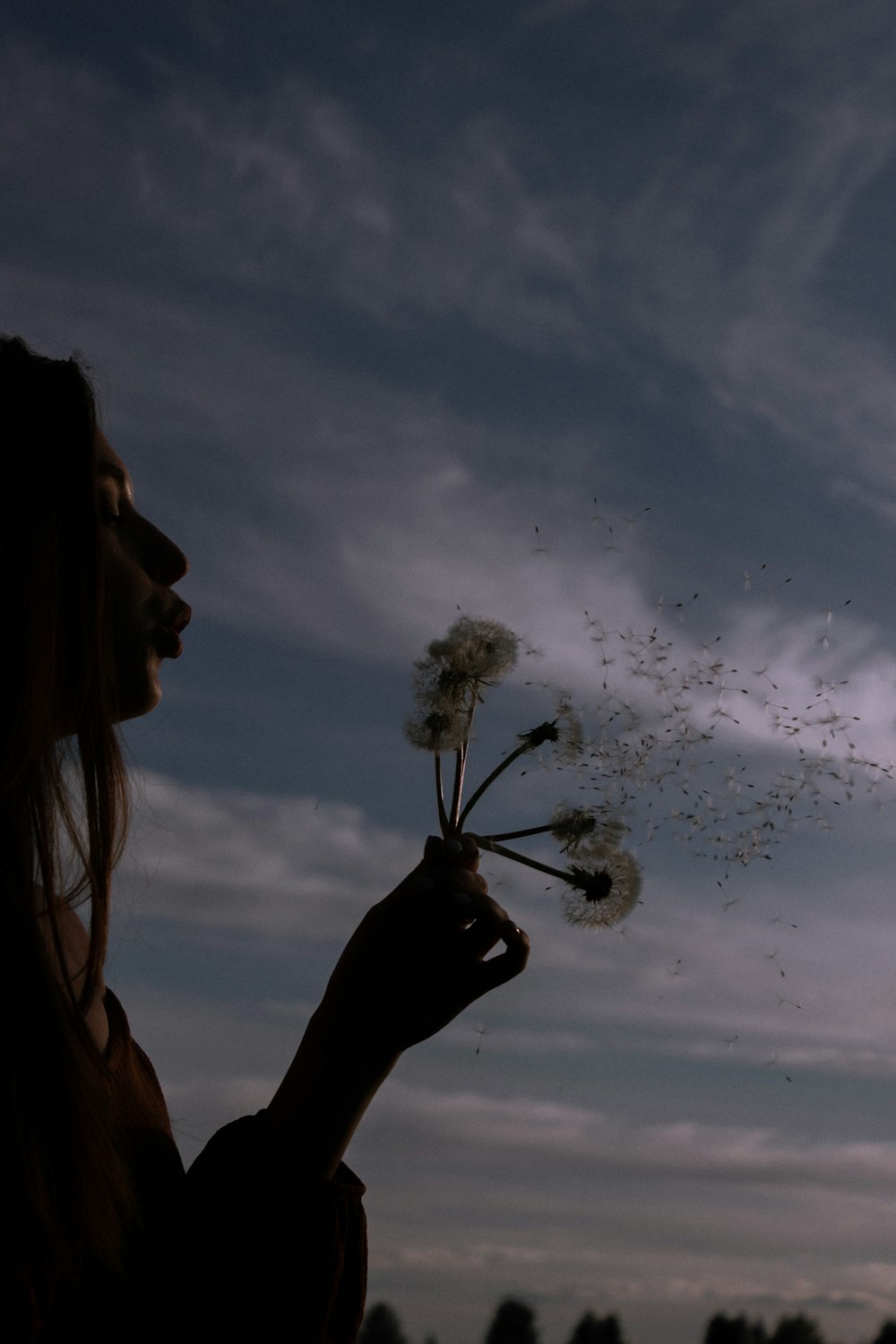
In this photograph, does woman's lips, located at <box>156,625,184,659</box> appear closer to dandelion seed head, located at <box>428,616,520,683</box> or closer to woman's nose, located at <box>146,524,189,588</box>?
woman's nose, located at <box>146,524,189,588</box>

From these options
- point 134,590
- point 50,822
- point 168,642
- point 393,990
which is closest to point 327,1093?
point 393,990

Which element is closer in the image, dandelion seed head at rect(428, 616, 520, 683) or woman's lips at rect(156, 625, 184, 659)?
woman's lips at rect(156, 625, 184, 659)

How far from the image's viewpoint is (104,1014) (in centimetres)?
215

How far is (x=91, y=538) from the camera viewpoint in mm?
1935

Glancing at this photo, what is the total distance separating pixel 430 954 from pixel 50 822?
724 millimetres

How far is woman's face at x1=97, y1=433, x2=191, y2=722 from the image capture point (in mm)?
2027

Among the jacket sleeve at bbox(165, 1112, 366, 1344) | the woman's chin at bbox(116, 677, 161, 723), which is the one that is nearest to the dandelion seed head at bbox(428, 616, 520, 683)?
the woman's chin at bbox(116, 677, 161, 723)

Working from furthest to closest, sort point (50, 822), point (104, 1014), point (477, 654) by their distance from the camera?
point (477, 654) < point (104, 1014) < point (50, 822)

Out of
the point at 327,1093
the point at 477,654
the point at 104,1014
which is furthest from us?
the point at 477,654

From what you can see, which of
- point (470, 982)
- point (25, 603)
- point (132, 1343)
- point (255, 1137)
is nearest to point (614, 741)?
point (470, 982)

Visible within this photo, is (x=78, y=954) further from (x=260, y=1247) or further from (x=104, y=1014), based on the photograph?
(x=260, y=1247)

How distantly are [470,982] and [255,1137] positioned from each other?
0.47 metres

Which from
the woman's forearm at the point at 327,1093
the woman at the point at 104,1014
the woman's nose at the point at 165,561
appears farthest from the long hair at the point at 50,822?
the woman's forearm at the point at 327,1093

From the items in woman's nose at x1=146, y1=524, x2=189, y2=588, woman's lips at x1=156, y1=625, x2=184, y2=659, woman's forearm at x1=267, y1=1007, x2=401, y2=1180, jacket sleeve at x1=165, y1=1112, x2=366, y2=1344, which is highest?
woman's nose at x1=146, y1=524, x2=189, y2=588
